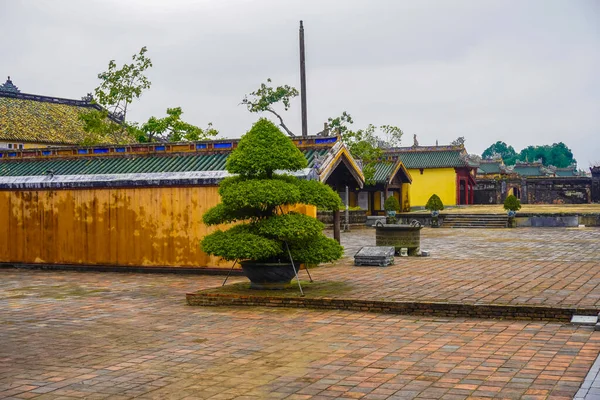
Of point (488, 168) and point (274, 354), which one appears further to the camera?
point (488, 168)

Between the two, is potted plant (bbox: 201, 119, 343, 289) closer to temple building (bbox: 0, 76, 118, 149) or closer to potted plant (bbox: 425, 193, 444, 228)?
potted plant (bbox: 425, 193, 444, 228)

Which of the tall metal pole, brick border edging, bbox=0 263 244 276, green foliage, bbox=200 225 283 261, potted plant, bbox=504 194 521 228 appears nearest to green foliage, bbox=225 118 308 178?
green foliage, bbox=200 225 283 261

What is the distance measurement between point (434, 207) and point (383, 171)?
9083mm

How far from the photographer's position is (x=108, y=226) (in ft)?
A: 55.0

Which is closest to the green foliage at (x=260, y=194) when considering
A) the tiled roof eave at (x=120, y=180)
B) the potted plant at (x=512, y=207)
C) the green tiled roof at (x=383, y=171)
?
the tiled roof eave at (x=120, y=180)

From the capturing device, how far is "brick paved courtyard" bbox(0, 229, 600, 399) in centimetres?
626

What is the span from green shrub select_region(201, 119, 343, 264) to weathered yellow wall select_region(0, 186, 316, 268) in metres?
→ 3.26

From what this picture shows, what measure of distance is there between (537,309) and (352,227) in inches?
1024

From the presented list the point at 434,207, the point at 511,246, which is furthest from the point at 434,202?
the point at 511,246

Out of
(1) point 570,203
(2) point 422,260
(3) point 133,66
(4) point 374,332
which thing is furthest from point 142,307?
(1) point 570,203

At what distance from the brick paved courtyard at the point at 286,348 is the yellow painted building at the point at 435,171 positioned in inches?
1609

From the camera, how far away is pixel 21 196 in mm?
17953

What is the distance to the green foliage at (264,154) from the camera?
38.3 feet

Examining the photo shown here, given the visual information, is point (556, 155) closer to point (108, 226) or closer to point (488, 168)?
point (488, 168)
